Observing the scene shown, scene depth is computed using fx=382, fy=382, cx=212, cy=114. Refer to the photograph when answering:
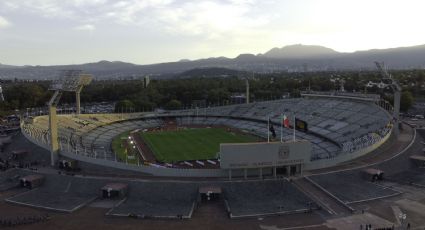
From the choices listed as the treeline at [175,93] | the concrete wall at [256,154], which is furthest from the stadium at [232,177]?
the treeline at [175,93]

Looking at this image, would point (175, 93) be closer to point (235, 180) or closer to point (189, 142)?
point (189, 142)

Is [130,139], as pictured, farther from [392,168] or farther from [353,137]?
[392,168]

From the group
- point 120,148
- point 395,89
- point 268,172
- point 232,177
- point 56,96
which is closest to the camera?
point 232,177

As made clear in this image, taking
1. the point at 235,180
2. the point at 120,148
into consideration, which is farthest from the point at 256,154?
the point at 120,148

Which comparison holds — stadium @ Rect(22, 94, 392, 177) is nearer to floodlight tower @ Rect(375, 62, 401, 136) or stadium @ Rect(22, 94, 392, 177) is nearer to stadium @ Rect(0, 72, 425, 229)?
stadium @ Rect(0, 72, 425, 229)

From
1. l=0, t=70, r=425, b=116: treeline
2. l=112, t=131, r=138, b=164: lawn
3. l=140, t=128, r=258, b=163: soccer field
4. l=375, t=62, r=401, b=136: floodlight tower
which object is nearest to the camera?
l=112, t=131, r=138, b=164: lawn

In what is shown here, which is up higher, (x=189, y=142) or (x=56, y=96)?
(x=56, y=96)

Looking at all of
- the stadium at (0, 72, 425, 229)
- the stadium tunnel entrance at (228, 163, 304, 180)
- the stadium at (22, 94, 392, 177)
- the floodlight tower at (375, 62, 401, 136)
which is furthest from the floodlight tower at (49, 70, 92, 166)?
the floodlight tower at (375, 62, 401, 136)

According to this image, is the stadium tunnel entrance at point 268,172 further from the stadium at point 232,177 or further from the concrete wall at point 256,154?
the concrete wall at point 256,154

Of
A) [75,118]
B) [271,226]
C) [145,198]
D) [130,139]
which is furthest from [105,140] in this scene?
[271,226]
